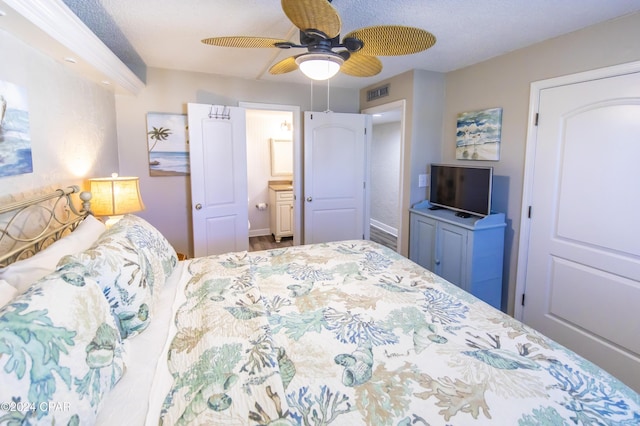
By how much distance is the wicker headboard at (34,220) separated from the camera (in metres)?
1.34

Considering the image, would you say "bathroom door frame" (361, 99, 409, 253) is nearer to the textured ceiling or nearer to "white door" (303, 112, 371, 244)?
"white door" (303, 112, 371, 244)

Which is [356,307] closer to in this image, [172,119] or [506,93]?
[506,93]

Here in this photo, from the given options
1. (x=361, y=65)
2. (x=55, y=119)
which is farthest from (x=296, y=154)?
(x=55, y=119)

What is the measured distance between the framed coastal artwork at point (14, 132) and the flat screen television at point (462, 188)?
3.02 metres

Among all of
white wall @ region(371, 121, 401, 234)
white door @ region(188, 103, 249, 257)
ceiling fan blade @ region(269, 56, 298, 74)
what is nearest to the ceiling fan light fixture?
ceiling fan blade @ region(269, 56, 298, 74)

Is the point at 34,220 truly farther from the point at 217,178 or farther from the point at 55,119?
the point at 217,178

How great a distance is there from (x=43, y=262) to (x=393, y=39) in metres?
1.76

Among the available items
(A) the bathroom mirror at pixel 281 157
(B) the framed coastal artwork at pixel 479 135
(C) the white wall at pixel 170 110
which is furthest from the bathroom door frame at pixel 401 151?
(A) the bathroom mirror at pixel 281 157

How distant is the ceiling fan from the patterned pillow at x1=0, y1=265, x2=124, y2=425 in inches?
48.5

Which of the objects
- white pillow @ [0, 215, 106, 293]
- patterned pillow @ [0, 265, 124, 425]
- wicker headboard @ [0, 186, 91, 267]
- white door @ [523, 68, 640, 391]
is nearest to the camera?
patterned pillow @ [0, 265, 124, 425]

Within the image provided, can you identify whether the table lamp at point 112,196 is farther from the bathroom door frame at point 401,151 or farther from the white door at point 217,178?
the bathroom door frame at point 401,151

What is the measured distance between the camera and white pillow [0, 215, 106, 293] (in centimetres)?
108

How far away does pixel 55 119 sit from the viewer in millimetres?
1823

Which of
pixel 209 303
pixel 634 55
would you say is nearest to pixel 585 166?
pixel 634 55
